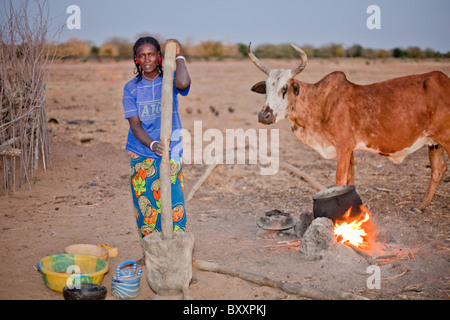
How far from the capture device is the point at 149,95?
3262mm

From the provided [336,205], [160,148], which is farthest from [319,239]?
[160,148]

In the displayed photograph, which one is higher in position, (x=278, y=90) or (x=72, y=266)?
(x=278, y=90)

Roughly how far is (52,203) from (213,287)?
2882 millimetres

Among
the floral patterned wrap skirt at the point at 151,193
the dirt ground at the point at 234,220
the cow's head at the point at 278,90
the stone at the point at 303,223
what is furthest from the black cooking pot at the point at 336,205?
the floral patterned wrap skirt at the point at 151,193

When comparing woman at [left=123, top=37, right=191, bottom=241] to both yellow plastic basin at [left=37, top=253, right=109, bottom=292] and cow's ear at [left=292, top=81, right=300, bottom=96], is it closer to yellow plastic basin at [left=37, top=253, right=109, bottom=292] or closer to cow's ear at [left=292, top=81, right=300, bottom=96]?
yellow plastic basin at [left=37, top=253, right=109, bottom=292]

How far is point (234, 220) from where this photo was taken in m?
5.02

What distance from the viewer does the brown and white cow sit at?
4.70 metres

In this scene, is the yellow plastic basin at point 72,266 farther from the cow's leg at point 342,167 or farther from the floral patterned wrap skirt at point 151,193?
the cow's leg at point 342,167

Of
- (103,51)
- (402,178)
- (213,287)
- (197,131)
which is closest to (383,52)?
(103,51)

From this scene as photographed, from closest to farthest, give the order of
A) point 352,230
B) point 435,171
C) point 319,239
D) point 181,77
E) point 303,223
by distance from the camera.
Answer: point 181,77 → point 319,239 → point 352,230 → point 303,223 → point 435,171

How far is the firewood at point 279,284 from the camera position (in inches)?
119

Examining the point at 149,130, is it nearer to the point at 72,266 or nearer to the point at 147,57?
the point at 147,57

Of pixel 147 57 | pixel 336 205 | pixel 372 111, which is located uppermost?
pixel 147 57

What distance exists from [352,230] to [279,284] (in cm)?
116
